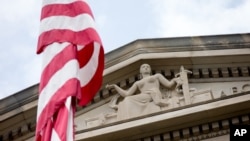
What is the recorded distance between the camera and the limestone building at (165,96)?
13.9 metres

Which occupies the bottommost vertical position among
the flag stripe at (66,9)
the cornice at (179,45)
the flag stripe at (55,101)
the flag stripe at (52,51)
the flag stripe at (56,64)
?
the flag stripe at (55,101)

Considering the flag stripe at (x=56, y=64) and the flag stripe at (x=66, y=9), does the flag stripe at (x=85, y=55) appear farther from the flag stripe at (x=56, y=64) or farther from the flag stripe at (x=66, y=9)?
the flag stripe at (x=66, y=9)

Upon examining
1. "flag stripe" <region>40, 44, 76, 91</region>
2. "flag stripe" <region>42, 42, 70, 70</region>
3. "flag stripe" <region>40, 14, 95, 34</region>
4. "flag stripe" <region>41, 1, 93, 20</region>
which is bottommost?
"flag stripe" <region>40, 44, 76, 91</region>

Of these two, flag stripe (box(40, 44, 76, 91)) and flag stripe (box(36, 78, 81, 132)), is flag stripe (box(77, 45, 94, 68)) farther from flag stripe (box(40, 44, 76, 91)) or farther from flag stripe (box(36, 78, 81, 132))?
flag stripe (box(36, 78, 81, 132))

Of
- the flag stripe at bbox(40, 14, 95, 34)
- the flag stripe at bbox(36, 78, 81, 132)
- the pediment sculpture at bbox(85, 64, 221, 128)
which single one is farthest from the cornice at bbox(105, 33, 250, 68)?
the flag stripe at bbox(36, 78, 81, 132)

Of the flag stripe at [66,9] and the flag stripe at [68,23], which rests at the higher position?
the flag stripe at [66,9]

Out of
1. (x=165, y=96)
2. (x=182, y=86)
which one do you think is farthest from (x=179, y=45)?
(x=165, y=96)

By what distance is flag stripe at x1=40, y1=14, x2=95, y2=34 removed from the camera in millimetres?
9055

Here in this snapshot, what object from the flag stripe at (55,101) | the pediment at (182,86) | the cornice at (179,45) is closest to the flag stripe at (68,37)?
the flag stripe at (55,101)

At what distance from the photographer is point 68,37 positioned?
896 cm

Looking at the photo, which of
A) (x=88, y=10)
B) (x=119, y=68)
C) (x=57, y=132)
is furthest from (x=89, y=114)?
(x=57, y=132)

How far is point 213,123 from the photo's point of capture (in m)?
14.0

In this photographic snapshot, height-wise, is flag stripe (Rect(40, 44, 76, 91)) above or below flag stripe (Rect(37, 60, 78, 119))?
above

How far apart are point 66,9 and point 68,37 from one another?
1.63 feet
